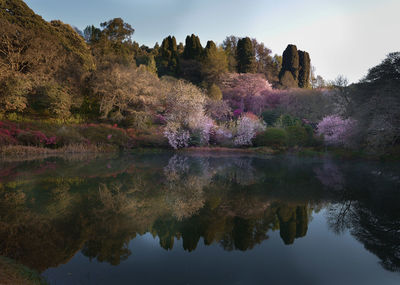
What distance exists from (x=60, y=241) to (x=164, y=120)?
2494 centimetres

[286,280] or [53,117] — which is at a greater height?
[53,117]

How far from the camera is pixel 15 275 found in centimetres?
332

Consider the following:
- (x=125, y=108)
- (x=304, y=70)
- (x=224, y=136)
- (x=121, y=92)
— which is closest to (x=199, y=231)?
(x=224, y=136)

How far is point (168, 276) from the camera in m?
3.94

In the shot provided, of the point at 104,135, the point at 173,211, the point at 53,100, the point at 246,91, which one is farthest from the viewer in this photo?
the point at 246,91

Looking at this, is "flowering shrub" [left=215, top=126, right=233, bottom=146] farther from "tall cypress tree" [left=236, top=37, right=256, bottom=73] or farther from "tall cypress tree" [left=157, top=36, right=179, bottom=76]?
"tall cypress tree" [left=236, top=37, right=256, bottom=73]

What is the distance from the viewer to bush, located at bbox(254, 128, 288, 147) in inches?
971

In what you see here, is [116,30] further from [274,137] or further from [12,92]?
[274,137]

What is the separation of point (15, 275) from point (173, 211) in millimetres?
4062

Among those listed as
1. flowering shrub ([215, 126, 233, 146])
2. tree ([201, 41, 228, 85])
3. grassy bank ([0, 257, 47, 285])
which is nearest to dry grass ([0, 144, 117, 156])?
flowering shrub ([215, 126, 233, 146])

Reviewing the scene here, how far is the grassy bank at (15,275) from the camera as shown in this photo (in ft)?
10.2

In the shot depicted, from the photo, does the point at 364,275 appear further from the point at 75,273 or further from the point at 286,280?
the point at 75,273

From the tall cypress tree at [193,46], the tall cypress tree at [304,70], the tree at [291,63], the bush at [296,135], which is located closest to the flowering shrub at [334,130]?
the bush at [296,135]

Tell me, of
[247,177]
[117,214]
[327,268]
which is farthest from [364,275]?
[247,177]
